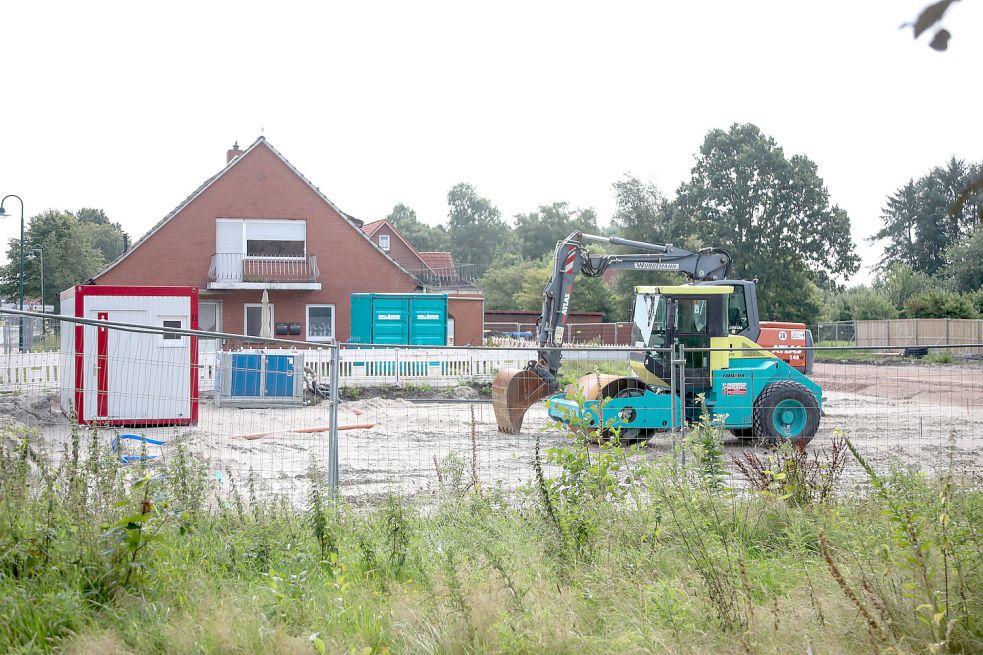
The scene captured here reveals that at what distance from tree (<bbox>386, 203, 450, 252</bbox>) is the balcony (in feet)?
283

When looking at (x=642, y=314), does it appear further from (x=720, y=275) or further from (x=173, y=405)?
(x=173, y=405)

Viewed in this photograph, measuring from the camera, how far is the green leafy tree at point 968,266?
214 ft

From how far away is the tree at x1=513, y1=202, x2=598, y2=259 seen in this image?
360ft

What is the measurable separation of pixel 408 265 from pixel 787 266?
2560 centimetres

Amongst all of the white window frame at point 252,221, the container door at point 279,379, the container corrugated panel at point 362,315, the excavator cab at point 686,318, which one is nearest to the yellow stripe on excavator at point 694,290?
the excavator cab at point 686,318

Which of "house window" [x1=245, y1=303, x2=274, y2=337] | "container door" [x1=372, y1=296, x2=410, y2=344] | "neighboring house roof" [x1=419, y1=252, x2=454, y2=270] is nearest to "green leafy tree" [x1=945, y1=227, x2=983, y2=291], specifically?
"neighboring house roof" [x1=419, y1=252, x2=454, y2=270]

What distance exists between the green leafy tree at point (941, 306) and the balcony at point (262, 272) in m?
36.3

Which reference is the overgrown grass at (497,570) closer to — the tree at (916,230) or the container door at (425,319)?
the container door at (425,319)

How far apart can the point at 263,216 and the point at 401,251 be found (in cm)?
2954

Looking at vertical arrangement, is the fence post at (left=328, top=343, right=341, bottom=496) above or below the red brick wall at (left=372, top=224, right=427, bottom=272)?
below

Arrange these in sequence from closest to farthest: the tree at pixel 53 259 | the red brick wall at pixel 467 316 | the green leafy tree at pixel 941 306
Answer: the red brick wall at pixel 467 316 → the tree at pixel 53 259 → the green leafy tree at pixel 941 306

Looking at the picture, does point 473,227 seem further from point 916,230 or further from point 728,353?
point 728,353

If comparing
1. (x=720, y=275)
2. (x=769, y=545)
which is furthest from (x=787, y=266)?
(x=769, y=545)

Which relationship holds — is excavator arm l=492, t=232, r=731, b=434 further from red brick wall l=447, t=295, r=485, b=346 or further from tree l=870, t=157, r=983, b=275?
tree l=870, t=157, r=983, b=275
